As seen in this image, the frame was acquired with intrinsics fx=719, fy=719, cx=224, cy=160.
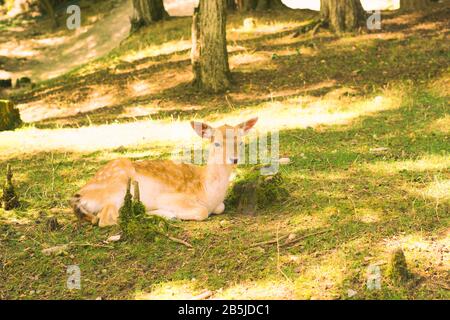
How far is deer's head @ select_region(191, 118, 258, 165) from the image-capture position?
6.54 metres

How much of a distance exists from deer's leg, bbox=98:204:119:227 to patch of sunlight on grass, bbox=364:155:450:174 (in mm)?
2955

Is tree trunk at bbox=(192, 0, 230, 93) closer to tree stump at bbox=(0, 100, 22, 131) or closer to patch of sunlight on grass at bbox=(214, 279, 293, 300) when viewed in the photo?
tree stump at bbox=(0, 100, 22, 131)

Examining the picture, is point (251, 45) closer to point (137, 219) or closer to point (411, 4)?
point (411, 4)

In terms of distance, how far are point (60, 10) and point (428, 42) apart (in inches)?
817

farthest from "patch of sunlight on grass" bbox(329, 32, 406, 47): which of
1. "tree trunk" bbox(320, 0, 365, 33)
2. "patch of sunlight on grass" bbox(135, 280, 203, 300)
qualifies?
"patch of sunlight on grass" bbox(135, 280, 203, 300)

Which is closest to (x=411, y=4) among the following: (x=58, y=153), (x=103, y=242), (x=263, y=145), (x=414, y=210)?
(x=263, y=145)

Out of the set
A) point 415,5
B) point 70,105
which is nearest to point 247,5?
point 415,5

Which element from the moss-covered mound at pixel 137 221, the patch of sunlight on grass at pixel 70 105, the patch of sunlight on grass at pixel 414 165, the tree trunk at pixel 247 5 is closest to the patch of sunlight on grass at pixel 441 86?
the patch of sunlight on grass at pixel 414 165

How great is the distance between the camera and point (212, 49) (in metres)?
12.6

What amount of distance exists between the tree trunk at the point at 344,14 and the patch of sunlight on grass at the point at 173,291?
10.9m

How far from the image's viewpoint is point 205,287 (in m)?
5.36

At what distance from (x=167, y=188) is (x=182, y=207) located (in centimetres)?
24
